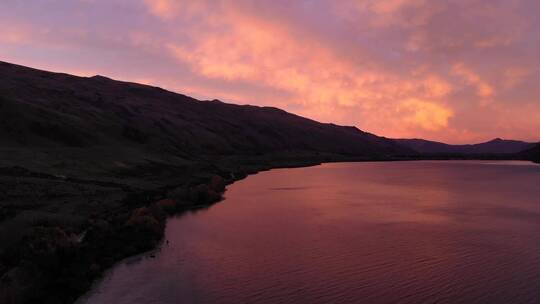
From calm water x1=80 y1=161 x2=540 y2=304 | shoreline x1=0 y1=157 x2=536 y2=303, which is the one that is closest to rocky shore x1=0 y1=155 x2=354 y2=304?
shoreline x1=0 y1=157 x2=536 y2=303

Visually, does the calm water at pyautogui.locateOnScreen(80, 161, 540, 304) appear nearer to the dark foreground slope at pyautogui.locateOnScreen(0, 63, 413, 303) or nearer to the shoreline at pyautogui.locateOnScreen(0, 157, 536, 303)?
the shoreline at pyautogui.locateOnScreen(0, 157, 536, 303)

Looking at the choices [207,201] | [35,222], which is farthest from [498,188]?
[35,222]

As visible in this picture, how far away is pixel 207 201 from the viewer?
59219 mm

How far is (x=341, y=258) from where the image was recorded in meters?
30.8

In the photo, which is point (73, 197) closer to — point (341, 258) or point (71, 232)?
point (71, 232)

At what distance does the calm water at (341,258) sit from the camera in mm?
24156

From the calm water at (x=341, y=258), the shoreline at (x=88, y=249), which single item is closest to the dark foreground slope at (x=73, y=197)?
the shoreline at (x=88, y=249)

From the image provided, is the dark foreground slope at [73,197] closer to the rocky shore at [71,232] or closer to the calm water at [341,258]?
the rocky shore at [71,232]

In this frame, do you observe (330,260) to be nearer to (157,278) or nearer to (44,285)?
(157,278)

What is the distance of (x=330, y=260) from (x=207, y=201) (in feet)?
102

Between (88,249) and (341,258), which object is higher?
(88,249)

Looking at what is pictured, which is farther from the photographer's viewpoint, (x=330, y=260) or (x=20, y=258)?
(x=330, y=260)

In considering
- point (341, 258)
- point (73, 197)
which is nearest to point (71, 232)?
point (73, 197)

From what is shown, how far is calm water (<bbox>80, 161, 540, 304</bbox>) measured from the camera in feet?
79.3
